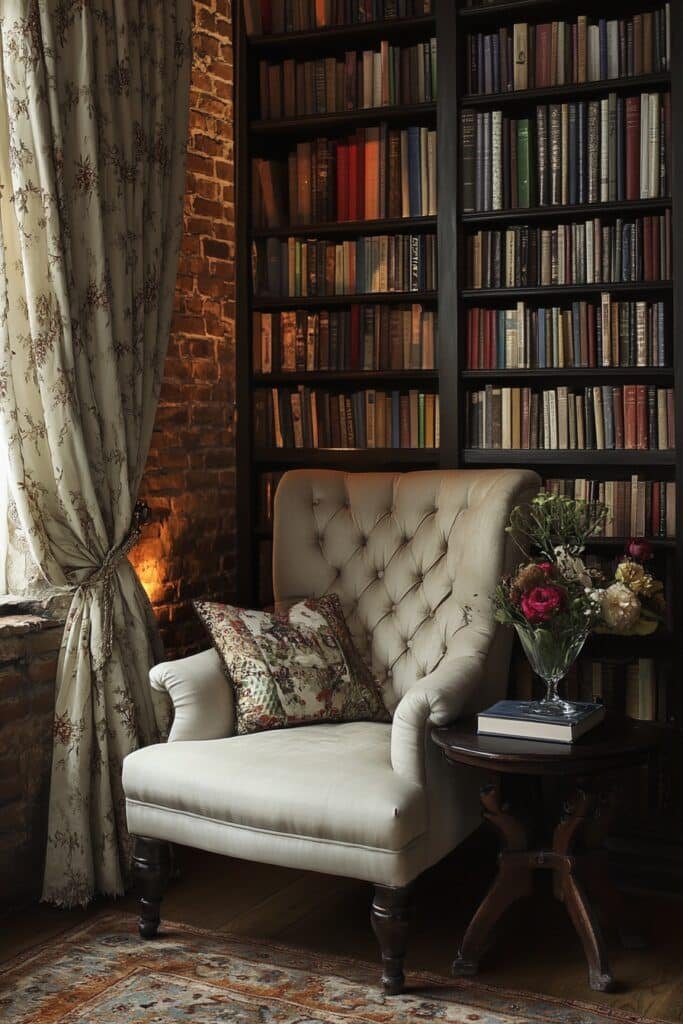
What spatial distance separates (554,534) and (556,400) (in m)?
0.59

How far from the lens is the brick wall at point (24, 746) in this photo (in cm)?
330

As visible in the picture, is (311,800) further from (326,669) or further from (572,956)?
(572,956)

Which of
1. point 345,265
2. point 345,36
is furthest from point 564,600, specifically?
point 345,36

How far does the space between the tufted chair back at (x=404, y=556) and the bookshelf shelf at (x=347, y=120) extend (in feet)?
4.00

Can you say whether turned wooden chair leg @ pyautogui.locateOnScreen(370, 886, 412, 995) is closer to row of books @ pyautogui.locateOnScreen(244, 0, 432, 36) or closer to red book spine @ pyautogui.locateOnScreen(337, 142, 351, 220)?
red book spine @ pyautogui.locateOnScreen(337, 142, 351, 220)

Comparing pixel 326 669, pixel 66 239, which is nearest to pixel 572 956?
pixel 326 669

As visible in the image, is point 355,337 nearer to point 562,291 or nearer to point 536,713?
point 562,291

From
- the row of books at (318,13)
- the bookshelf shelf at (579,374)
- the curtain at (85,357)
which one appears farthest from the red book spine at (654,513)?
the row of books at (318,13)

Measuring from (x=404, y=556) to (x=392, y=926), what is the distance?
116 cm

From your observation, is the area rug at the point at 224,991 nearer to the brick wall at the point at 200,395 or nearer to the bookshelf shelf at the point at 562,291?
the brick wall at the point at 200,395

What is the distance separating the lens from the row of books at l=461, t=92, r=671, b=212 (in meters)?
3.64

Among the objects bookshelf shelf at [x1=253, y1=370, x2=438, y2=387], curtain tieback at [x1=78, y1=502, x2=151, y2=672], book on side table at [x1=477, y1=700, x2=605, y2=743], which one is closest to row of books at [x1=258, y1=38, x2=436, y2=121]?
bookshelf shelf at [x1=253, y1=370, x2=438, y2=387]

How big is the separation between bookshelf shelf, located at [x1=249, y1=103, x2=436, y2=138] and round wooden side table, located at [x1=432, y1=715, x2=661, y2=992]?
2045 millimetres

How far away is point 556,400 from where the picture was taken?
12.6 feet
